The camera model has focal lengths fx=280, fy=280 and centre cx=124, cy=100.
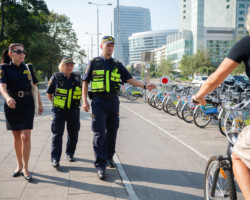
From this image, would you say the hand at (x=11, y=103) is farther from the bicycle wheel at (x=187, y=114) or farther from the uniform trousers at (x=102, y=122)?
the bicycle wheel at (x=187, y=114)

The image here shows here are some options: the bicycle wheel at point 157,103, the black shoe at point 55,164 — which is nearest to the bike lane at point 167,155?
the black shoe at point 55,164

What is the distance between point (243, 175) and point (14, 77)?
10.6 ft

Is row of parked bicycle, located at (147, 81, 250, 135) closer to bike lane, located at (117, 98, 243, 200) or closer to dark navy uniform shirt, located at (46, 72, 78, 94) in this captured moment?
bike lane, located at (117, 98, 243, 200)

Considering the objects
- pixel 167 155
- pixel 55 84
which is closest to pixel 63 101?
pixel 55 84

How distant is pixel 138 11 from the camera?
164 m

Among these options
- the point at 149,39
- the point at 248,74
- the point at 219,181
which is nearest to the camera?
the point at 248,74

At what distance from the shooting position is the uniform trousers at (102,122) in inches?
165

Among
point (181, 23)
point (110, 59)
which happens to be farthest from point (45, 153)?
point (181, 23)

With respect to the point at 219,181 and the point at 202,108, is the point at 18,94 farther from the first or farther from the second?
the point at 202,108

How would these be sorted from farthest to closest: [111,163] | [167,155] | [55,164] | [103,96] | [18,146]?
1. [167,155]
2. [111,163]
3. [55,164]
4. [103,96]
5. [18,146]

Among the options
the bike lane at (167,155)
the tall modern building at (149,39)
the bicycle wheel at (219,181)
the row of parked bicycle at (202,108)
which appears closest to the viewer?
the bicycle wheel at (219,181)

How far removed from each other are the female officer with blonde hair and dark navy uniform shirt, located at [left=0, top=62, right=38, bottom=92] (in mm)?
2796

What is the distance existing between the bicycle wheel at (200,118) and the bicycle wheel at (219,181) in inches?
235

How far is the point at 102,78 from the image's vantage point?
14.0 ft
